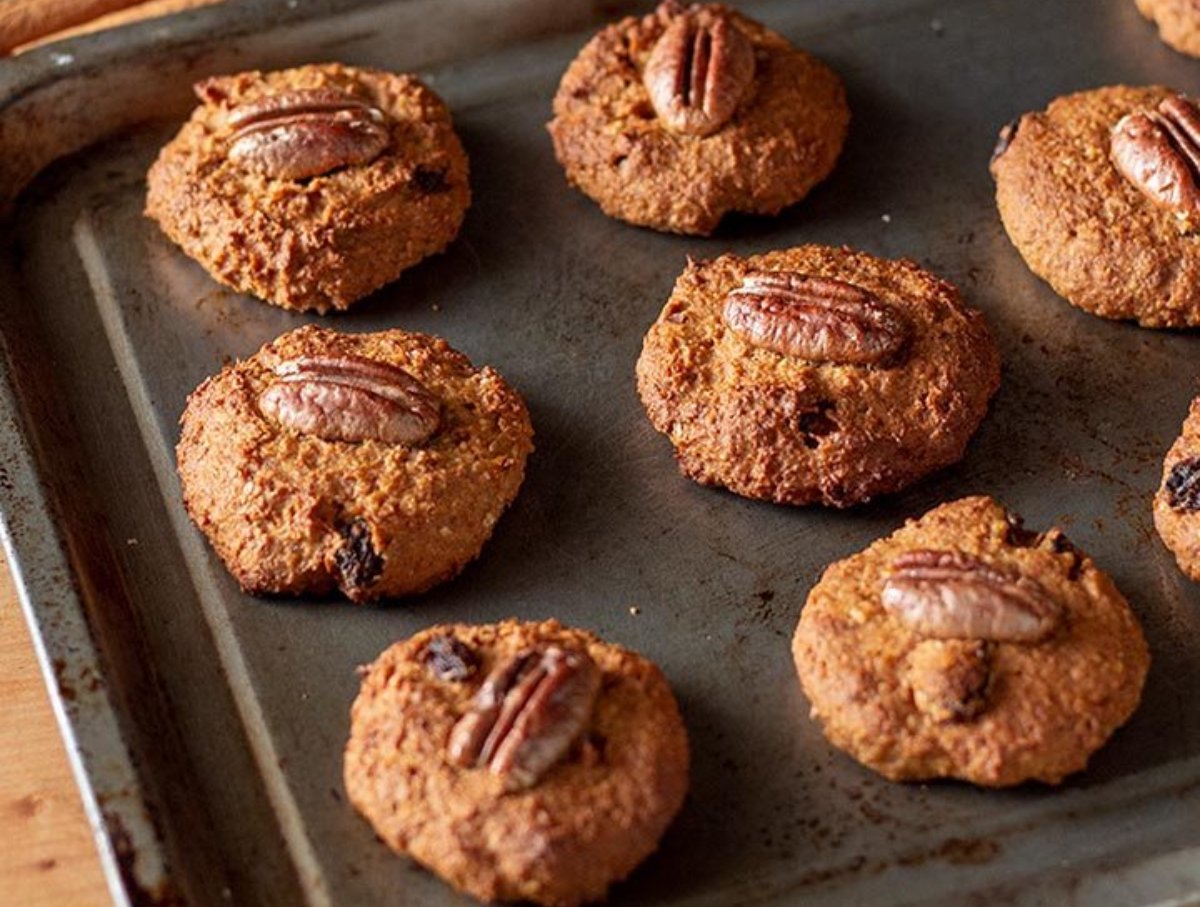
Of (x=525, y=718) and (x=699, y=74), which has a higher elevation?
(x=699, y=74)

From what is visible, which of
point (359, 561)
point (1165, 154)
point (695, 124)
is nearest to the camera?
point (359, 561)

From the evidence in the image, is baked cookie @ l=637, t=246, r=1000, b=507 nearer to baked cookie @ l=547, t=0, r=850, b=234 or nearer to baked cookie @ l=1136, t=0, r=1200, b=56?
baked cookie @ l=547, t=0, r=850, b=234

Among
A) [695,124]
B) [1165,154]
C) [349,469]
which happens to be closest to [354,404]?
[349,469]

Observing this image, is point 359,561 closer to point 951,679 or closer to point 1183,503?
point 951,679

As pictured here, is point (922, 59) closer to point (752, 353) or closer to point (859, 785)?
point (752, 353)

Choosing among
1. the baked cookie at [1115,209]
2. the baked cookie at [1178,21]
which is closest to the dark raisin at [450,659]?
Result: the baked cookie at [1115,209]

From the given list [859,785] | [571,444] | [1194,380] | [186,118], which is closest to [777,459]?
[571,444]
